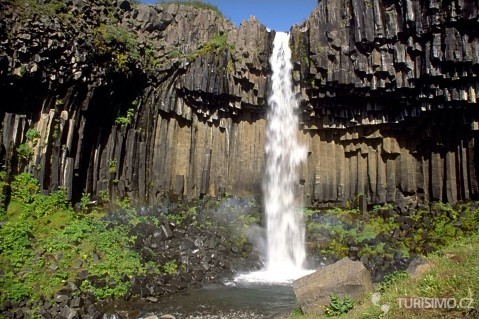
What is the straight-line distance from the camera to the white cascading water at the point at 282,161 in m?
18.5

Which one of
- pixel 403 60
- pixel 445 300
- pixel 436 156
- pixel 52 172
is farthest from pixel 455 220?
pixel 52 172

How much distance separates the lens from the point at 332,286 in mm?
7816

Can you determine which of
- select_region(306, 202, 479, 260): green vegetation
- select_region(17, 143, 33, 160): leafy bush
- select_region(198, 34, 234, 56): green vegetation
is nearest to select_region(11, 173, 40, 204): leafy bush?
select_region(17, 143, 33, 160): leafy bush

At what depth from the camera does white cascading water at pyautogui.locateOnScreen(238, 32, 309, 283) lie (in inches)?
729

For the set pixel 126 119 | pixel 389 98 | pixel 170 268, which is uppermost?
pixel 389 98

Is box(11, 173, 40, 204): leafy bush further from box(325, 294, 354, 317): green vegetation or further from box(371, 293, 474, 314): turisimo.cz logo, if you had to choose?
box(371, 293, 474, 314): turisimo.cz logo

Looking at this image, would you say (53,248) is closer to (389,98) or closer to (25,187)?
(25,187)

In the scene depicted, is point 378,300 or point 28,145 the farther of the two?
point 28,145

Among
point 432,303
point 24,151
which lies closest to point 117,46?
point 24,151

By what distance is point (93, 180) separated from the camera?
1744 cm

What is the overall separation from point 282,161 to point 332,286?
13.7 meters

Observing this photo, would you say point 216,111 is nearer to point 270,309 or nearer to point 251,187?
point 251,187

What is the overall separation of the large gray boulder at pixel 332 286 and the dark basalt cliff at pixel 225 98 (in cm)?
1123

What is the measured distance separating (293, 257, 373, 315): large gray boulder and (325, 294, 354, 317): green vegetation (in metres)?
0.16
